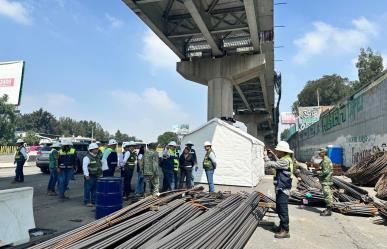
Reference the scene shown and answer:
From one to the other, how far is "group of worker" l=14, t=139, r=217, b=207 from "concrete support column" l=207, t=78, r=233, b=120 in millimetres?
11681

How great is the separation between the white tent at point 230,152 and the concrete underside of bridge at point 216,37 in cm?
601

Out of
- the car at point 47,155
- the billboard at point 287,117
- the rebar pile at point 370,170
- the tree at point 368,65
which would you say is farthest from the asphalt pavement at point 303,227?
the billboard at point 287,117

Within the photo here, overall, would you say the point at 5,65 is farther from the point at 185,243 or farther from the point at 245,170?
the point at 185,243

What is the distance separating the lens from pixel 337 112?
26.7 metres

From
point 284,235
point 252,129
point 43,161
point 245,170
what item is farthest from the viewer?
point 252,129

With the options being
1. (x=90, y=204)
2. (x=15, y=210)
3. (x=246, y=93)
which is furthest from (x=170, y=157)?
(x=246, y=93)

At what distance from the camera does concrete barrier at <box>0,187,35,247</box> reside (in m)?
5.64

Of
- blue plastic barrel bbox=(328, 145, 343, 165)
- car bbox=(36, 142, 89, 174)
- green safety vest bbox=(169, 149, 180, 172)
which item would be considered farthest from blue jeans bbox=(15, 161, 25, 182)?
blue plastic barrel bbox=(328, 145, 343, 165)

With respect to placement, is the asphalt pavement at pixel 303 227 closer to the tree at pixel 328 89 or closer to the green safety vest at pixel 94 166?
the green safety vest at pixel 94 166

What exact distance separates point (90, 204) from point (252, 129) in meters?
44.9

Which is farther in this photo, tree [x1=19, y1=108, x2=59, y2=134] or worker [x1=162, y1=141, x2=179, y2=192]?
tree [x1=19, y1=108, x2=59, y2=134]

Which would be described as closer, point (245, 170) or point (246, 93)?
point (245, 170)

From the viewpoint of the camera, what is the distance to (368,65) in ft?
221

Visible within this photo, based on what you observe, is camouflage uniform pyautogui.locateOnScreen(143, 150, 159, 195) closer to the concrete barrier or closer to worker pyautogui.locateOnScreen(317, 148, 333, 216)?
the concrete barrier
